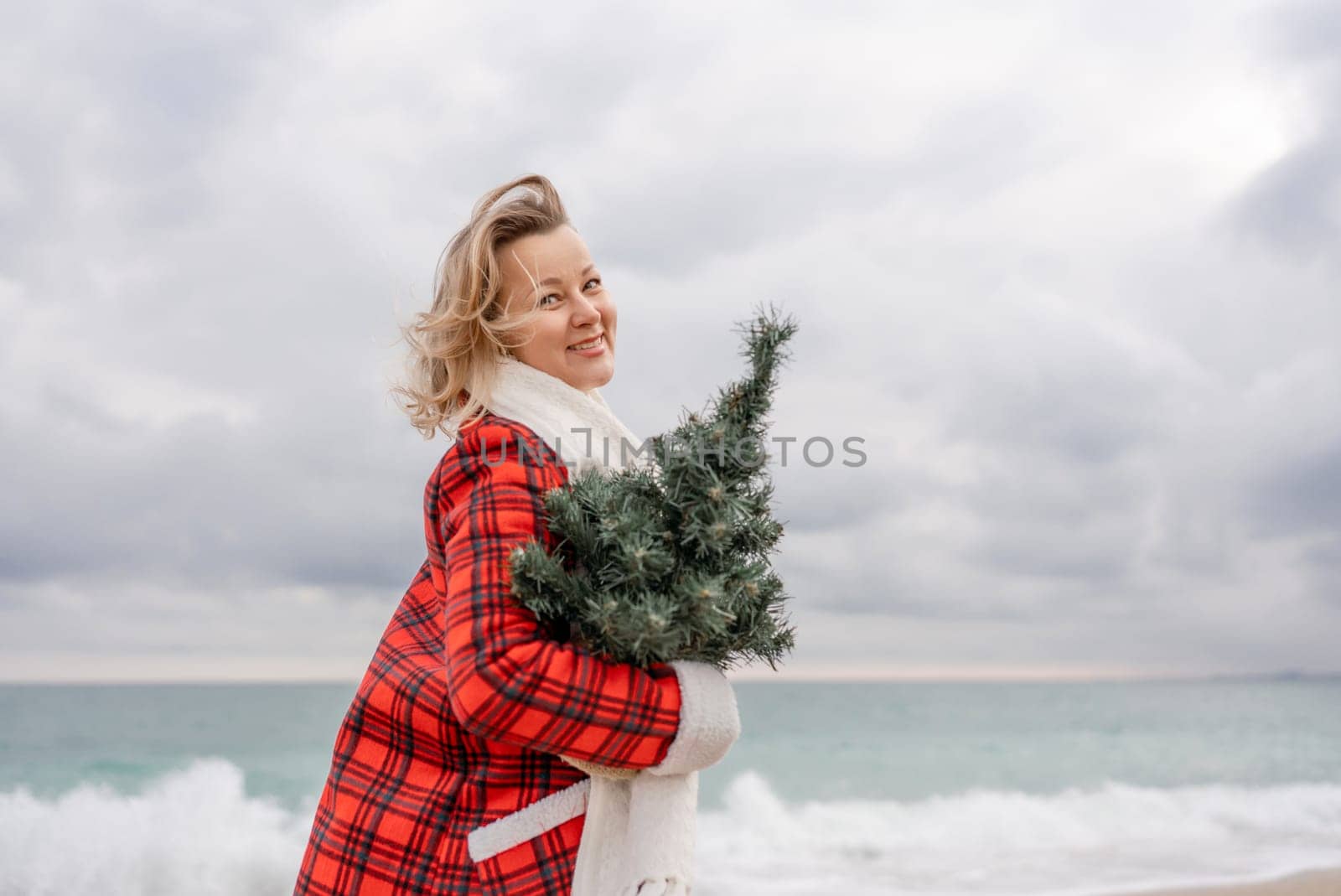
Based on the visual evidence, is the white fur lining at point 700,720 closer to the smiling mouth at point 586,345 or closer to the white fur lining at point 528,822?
A: the white fur lining at point 528,822

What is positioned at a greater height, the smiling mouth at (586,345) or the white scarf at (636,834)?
the smiling mouth at (586,345)

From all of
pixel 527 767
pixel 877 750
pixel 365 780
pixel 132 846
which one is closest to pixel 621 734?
pixel 527 767

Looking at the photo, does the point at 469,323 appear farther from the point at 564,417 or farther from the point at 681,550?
the point at 681,550

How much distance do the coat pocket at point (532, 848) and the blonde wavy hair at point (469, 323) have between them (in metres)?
0.62

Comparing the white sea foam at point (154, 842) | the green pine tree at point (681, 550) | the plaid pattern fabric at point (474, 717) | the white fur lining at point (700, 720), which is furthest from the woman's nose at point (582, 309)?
the white sea foam at point (154, 842)

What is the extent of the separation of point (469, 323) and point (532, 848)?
861mm

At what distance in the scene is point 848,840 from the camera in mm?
10469

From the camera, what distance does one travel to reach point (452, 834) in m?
1.56

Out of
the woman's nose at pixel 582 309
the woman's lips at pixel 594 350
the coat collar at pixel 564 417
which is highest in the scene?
the woman's nose at pixel 582 309

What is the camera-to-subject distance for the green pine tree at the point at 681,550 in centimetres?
139

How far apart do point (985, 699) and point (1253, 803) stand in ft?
44.6

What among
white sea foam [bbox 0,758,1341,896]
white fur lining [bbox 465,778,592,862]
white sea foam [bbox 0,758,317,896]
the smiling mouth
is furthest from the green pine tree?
white sea foam [bbox 0,758,317,896]

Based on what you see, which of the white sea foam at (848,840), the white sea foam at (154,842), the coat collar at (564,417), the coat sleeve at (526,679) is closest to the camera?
the coat sleeve at (526,679)

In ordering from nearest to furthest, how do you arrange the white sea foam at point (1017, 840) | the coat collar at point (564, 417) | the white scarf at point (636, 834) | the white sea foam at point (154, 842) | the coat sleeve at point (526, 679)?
the coat sleeve at point (526, 679) → the white scarf at point (636, 834) → the coat collar at point (564, 417) → the white sea foam at point (1017, 840) → the white sea foam at point (154, 842)
